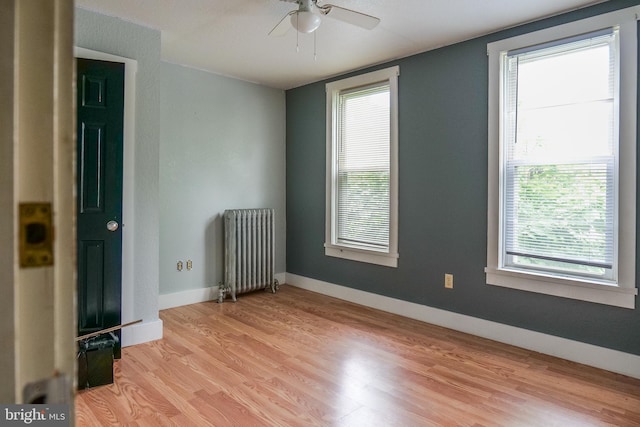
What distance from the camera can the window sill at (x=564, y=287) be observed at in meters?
2.60

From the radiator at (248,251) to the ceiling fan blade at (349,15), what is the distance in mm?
2441

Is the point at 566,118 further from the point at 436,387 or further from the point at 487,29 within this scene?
the point at 436,387

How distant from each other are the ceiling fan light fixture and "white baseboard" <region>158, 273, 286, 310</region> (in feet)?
9.23

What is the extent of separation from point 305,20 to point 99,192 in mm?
1829

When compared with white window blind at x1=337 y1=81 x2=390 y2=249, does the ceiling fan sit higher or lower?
higher

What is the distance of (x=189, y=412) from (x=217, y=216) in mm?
2564

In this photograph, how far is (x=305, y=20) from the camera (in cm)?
245

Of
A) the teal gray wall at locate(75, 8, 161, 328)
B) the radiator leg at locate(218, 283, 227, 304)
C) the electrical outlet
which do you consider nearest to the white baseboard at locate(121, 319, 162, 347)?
the teal gray wall at locate(75, 8, 161, 328)

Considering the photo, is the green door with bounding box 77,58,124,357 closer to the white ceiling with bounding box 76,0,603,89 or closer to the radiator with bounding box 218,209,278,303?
the white ceiling with bounding box 76,0,603,89

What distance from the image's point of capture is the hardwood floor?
2.09 m

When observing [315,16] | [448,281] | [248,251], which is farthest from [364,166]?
[315,16]

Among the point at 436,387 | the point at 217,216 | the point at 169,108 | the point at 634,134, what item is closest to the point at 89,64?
the point at 169,108

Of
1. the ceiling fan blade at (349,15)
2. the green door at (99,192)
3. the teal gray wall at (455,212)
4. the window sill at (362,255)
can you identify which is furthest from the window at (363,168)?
the green door at (99,192)

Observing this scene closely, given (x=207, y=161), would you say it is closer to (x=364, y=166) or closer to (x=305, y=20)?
(x=364, y=166)
